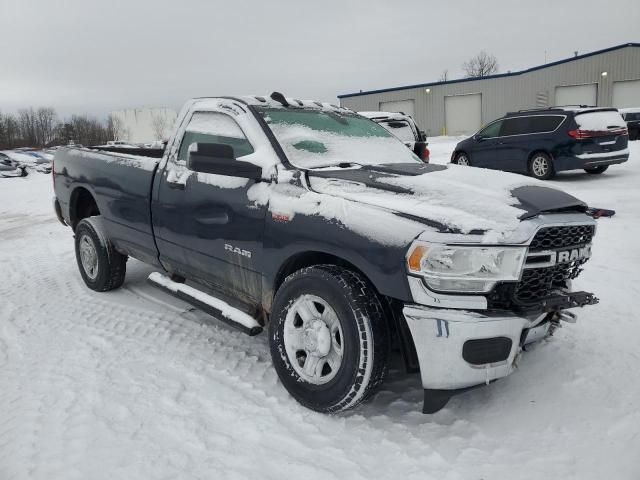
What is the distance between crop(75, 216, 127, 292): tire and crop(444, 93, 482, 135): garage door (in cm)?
3521

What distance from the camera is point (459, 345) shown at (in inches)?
92.0

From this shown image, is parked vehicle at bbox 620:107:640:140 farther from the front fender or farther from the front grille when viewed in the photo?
the front fender

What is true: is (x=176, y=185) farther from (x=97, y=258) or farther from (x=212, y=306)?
(x=97, y=258)

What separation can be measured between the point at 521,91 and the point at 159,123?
42855mm

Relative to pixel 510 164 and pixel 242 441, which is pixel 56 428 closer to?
pixel 242 441

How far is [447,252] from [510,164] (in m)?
10.8

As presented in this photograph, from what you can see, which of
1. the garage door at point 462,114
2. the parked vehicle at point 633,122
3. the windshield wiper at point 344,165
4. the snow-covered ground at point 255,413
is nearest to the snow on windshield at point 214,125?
the windshield wiper at point 344,165

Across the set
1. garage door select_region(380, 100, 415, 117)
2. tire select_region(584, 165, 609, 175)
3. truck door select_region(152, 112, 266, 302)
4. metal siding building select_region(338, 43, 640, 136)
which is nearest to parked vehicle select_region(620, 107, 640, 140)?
tire select_region(584, 165, 609, 175)

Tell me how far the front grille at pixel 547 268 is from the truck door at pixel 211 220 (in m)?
1.50

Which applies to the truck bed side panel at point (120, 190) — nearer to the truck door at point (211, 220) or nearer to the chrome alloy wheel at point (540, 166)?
the truck door at point (211, 220)

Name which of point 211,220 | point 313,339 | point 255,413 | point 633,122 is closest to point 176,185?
point 211,220

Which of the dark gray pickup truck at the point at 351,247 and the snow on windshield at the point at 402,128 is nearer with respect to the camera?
the dark gray pickup truck at the point at 351,247

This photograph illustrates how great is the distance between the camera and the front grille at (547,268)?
2518 mm

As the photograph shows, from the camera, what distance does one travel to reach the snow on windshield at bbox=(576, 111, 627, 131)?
1080cm
